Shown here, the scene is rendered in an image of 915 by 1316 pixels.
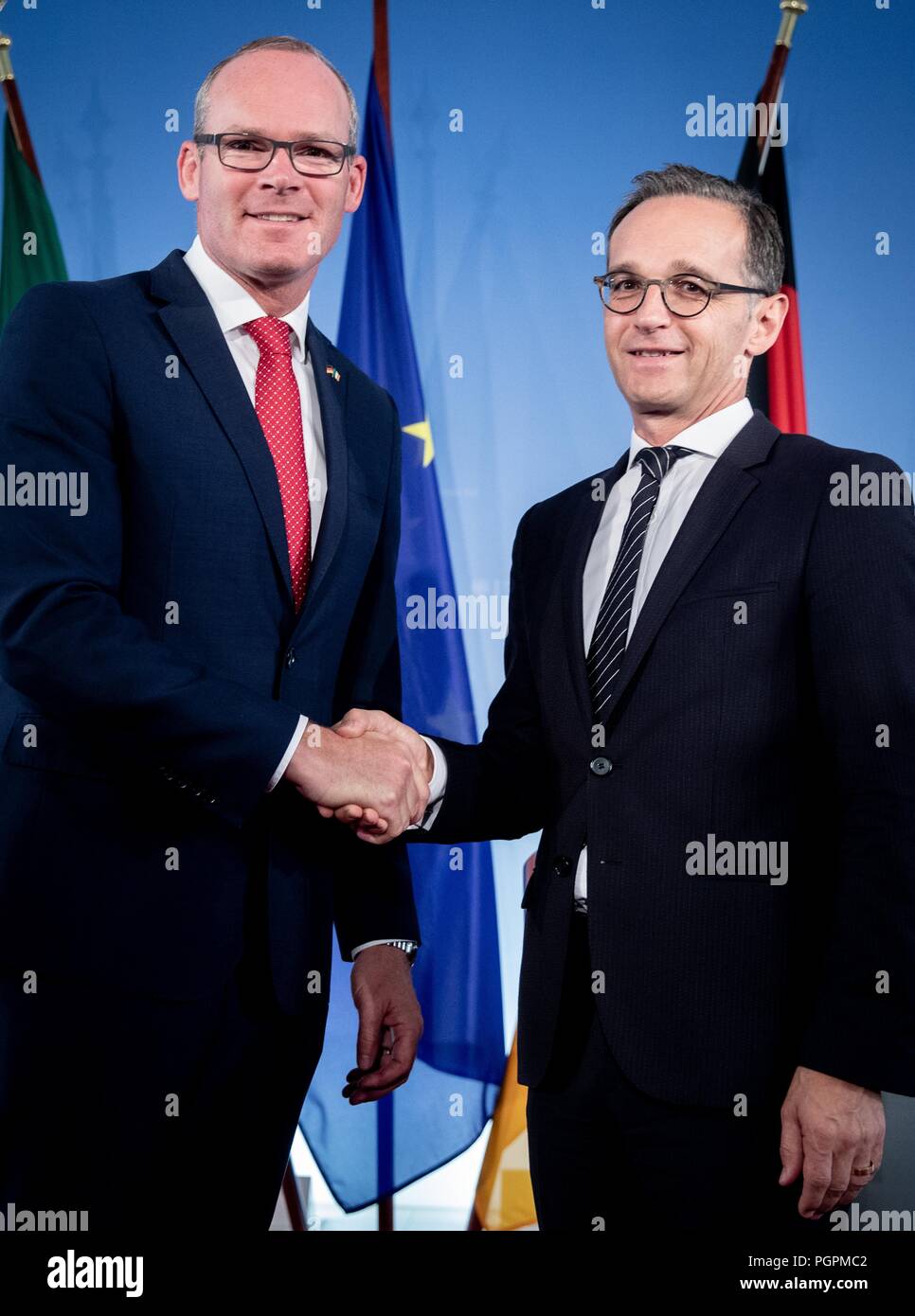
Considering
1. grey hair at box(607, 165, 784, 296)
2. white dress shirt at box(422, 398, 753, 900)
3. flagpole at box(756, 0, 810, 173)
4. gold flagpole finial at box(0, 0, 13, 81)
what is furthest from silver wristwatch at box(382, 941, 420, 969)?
gold flagpole finial at box(0, 0, 13, 81)

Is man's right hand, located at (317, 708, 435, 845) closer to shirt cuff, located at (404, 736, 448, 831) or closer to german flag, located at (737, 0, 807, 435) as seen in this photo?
shirt cuff, located at (404, 736, 448, 831)

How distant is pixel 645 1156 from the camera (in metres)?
1.92

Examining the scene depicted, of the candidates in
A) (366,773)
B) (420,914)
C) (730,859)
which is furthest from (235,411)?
(420,914)

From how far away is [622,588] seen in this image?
7.03 feet

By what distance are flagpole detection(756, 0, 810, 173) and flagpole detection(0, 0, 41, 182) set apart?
1.73 metres

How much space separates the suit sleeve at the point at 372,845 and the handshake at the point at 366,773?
8 centimetres

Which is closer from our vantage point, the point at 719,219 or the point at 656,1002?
the point at 656,1002

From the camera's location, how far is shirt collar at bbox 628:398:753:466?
2.19 meters

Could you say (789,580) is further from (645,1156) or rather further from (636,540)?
(645,1156)

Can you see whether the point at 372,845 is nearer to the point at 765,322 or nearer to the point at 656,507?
the point at 656,507

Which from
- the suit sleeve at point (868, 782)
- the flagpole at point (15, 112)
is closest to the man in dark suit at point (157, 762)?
the suit sleeve at point (868, 782)

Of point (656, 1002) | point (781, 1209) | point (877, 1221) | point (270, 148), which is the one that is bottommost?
point (877, 1221)
